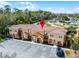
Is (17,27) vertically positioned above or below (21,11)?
below

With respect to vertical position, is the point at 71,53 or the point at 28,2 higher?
the point at 28,2

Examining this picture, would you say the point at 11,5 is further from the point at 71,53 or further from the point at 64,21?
the point at 71,53

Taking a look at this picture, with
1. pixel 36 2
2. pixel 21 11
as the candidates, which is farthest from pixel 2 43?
pixel 36 2

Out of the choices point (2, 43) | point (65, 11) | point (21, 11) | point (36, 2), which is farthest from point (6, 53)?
point (65, 11)

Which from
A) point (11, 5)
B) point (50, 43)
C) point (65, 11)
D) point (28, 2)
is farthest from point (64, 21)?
point (11, 5)

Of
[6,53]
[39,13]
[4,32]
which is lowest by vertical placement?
[6,53]

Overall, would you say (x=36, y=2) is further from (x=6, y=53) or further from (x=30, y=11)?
(x=6, y=53)
